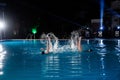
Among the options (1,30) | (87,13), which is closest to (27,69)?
(1,30)

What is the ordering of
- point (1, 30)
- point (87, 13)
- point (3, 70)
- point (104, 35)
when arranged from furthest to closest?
point (87, 13)
point (104, 35)
point (1, 30)
point (3, 70)

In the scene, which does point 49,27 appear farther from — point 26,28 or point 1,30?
point 1,30

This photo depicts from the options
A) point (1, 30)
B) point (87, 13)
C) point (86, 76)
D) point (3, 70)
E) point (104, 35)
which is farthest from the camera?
point (87, 13)

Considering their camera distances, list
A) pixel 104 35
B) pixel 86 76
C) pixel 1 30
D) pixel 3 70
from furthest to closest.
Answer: pixel 104 35 < pixel 1 30 < pixel 3 70 < pixel 86 76

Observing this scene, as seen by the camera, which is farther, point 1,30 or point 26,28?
point 26,28

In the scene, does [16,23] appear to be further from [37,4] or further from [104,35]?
[104,35]

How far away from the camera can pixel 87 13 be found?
42.8 m

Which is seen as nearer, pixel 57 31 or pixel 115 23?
pixel 57 31

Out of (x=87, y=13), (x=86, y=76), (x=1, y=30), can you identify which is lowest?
(x=86, y=76)

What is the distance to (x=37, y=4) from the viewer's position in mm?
39656

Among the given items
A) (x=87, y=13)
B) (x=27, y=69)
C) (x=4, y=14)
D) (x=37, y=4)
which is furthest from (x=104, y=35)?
(x=27, y=69)

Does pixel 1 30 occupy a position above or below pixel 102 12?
below

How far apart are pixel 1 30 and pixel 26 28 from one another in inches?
252

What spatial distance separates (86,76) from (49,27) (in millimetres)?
32978
